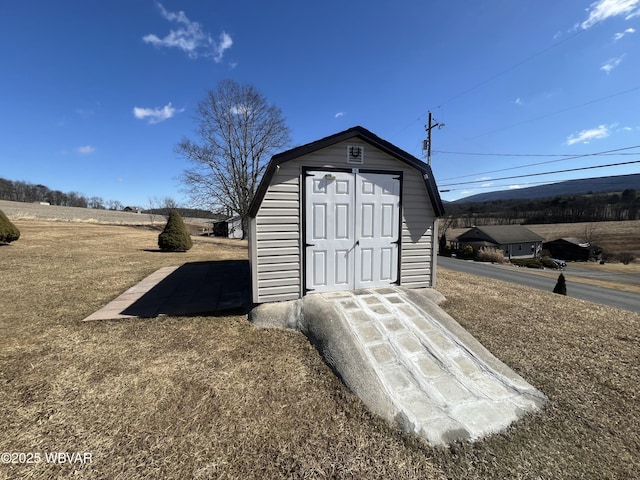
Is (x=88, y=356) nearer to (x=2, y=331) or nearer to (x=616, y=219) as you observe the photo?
(x=2, y=331)

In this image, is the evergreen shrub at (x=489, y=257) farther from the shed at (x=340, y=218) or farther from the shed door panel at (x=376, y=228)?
the shed door panel at (x=376, y=228)

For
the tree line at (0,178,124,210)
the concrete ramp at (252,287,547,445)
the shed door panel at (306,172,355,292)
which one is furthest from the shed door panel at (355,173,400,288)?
the tree line at (0,178,124,210)

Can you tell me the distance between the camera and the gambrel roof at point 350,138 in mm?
4824

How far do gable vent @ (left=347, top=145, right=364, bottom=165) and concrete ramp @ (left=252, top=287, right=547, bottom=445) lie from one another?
2.71m

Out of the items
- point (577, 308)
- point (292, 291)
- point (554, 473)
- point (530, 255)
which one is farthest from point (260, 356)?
point (530, 255)

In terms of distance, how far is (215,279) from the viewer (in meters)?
8.18

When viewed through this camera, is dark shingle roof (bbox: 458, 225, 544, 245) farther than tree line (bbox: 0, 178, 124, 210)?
No

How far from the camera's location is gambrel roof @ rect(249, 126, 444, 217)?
4.82m

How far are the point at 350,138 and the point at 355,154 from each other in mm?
319

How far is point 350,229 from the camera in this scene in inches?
210

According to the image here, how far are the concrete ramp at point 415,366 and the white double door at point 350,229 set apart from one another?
0.54 metres

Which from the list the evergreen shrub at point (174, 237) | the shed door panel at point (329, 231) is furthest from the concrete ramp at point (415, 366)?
the evergreen shrub at point (174, 237)

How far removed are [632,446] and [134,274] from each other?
11.0m

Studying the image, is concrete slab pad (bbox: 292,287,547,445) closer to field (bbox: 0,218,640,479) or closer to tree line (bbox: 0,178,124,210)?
field (bbox: 0,218,640,479)
